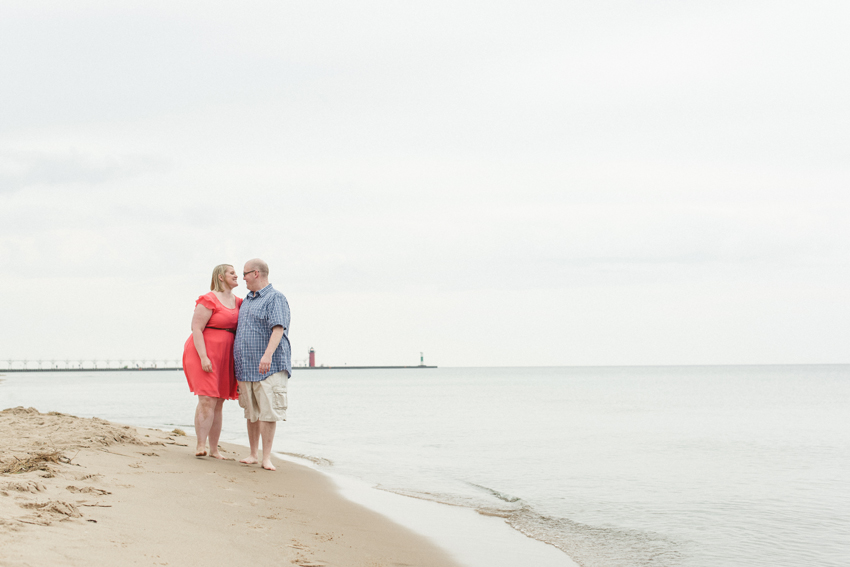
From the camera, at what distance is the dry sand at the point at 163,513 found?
3.05 meters

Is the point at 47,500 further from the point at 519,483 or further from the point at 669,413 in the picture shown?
the point at 669,413

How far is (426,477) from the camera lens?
9.15 meters

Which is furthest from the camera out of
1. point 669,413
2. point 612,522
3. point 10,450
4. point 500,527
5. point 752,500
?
point 669,413

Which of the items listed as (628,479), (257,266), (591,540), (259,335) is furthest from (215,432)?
(628,479)

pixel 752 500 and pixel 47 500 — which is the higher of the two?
pixel 47 500

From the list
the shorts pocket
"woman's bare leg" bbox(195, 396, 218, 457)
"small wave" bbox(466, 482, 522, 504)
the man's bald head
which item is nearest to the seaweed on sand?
"woman's bare leg" bbox(195, 396, 218, 457)

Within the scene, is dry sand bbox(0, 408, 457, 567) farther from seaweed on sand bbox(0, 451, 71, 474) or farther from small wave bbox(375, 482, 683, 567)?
Answer: small wave bbox(375, 482, 683, 567)

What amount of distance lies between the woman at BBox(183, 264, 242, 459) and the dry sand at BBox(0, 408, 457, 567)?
52cm

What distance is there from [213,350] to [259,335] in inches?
19.1

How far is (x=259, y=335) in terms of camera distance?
620 centimetres

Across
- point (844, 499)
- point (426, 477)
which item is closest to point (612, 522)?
point (426, 477)

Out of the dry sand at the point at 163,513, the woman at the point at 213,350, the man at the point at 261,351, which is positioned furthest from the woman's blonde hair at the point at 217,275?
the dry sand at the point at 163,513

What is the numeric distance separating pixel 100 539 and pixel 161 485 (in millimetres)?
1893

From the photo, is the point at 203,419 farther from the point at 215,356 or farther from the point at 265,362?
the point at 265,362
